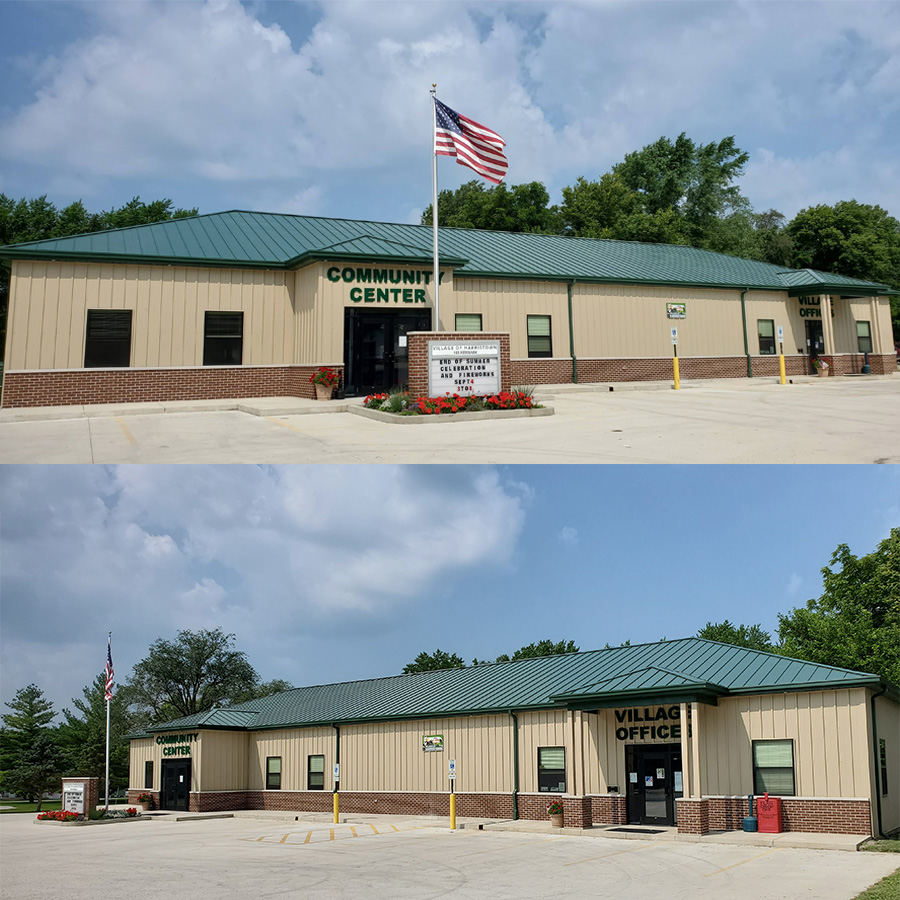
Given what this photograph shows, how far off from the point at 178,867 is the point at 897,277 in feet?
233

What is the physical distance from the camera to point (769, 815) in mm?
17156

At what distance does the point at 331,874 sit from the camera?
13531 mm

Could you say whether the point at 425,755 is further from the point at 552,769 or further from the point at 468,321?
the point at 468,321

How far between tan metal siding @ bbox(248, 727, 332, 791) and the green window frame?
14.4 meters

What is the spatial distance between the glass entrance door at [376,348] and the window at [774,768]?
15.3 metres

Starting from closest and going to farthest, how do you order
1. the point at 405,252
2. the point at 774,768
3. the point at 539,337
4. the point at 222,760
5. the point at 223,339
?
the point at 774,768 → the point at 223,339 → the point at 405,252 → the point at 222,760 → the point at 539,337

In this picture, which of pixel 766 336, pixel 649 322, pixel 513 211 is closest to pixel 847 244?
pixel 513 211

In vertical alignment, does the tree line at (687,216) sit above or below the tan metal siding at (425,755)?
above

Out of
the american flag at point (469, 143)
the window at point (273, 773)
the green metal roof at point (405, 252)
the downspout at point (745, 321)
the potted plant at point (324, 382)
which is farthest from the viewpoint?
the downspout at point (745, 321)

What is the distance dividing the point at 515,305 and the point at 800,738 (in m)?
19.3

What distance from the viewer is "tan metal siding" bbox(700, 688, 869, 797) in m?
17.0

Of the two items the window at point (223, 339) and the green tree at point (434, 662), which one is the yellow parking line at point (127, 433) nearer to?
the window at point (223, 339)

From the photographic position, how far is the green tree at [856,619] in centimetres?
4066

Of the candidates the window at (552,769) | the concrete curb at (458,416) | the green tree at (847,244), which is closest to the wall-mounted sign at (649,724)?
the window at (552,769)
